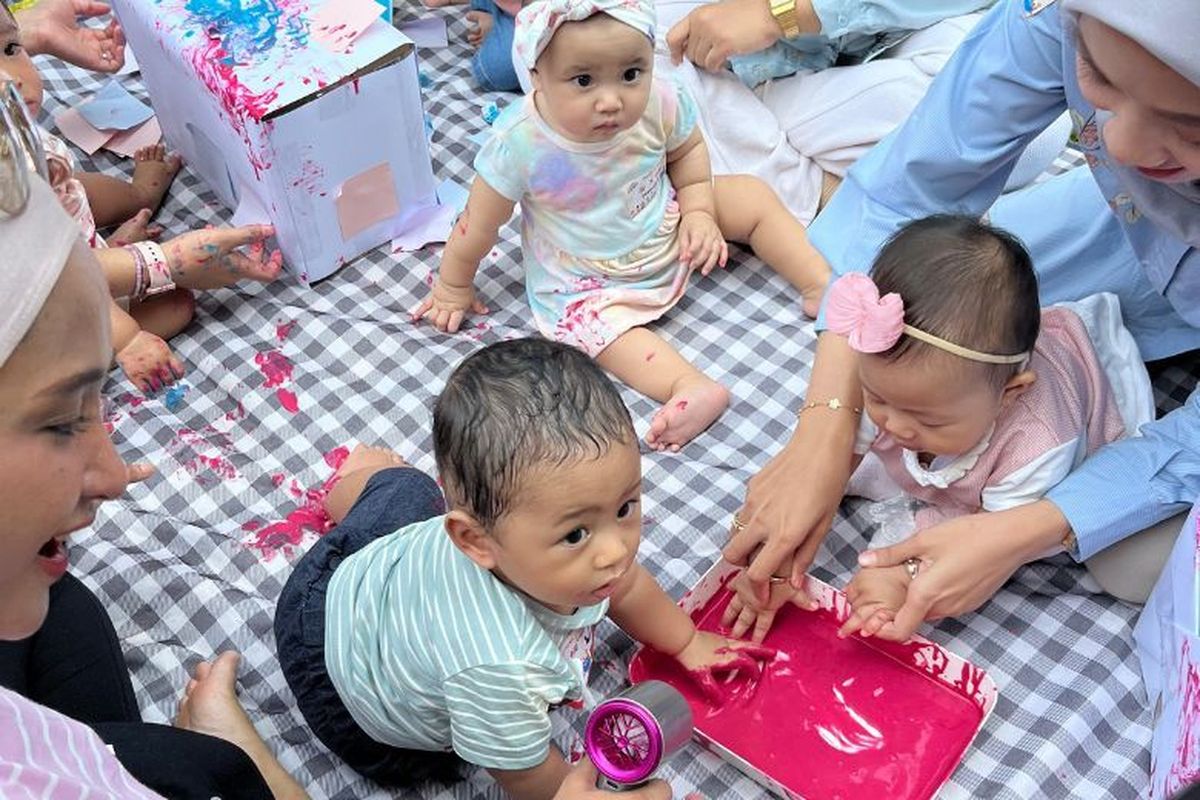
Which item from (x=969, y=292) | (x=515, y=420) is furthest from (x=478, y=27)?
(x=515, y=420)

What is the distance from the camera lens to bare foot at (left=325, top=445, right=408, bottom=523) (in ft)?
4.46

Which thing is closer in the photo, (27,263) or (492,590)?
(27,263)

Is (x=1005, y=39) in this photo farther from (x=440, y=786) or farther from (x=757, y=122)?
(x=440, y=786)

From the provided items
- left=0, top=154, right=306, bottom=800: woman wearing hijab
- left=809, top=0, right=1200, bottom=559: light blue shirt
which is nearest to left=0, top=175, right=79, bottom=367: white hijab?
left=0, top=154, right=306, bottom=800: woman wearing hijab

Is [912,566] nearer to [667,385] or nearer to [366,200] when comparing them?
[667,385]

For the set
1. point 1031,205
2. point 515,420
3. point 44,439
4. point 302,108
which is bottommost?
point 1031,205

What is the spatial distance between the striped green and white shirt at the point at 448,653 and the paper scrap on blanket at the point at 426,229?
2.39 ft

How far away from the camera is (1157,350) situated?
1.37m

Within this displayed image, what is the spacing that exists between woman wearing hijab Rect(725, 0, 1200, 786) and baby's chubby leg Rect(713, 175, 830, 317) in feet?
0.61

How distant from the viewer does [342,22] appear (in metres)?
1.59

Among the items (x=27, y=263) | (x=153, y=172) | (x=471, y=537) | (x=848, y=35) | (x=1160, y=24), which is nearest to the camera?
(x=27, y=263)

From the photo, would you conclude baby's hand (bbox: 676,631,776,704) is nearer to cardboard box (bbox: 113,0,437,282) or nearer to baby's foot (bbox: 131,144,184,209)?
cardboard box (bbox: 113,0,437,282)

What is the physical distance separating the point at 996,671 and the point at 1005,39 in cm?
65

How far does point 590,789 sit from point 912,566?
17.1 inches
